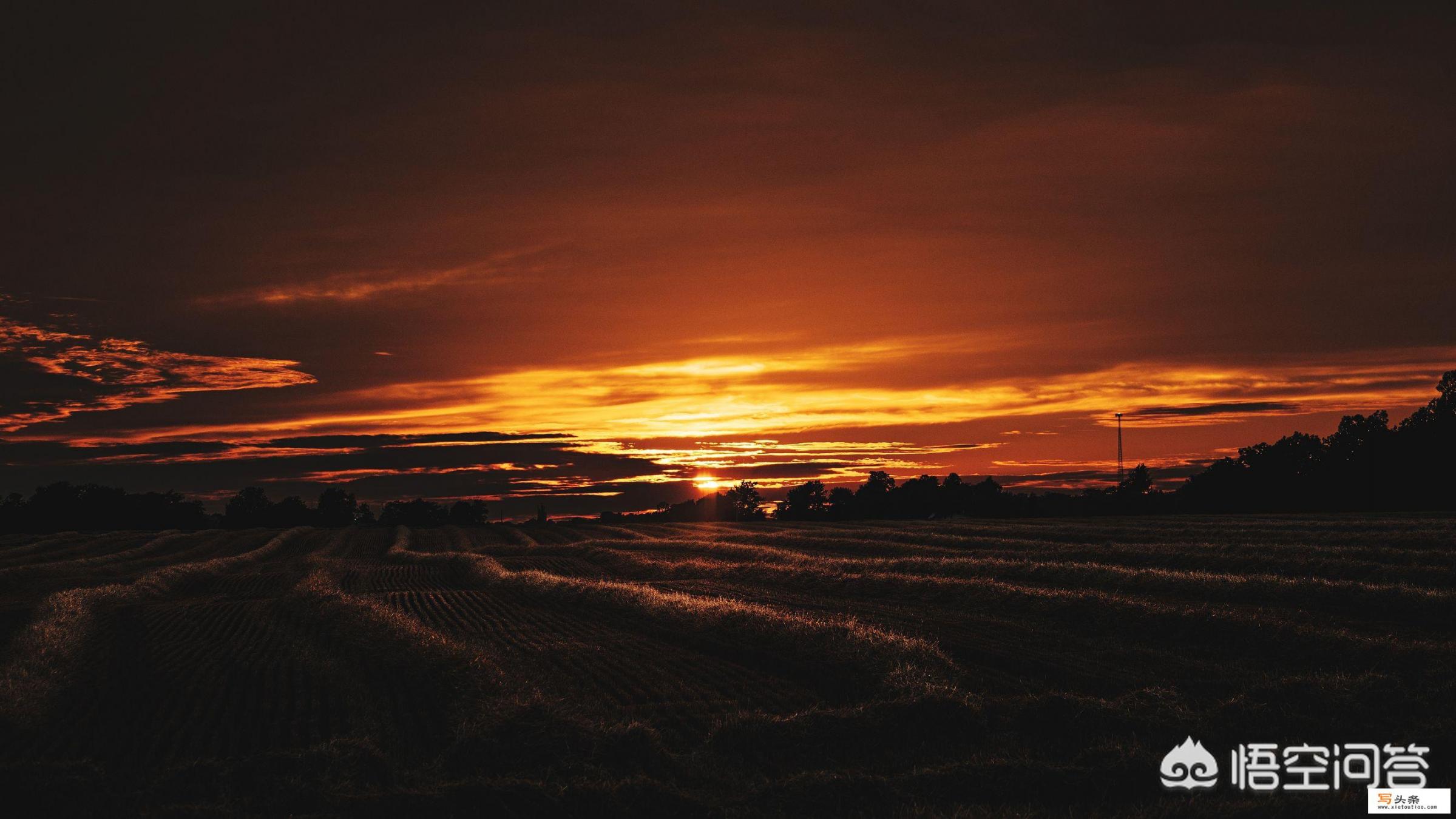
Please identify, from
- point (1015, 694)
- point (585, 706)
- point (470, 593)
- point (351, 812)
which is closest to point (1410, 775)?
point (1015, 694)

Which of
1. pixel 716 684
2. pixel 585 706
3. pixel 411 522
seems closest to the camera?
pixel 585 706

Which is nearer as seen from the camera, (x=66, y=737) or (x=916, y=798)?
(x=916, y=798)

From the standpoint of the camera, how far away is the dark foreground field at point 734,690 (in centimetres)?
1191

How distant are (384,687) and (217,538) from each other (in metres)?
85.8

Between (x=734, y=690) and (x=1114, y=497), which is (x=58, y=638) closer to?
(x=734, y=690)

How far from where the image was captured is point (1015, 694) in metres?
16.8

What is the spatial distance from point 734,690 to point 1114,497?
128629 mm

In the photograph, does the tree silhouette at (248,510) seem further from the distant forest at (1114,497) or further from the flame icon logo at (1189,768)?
the flame icon logo at (1189,768)

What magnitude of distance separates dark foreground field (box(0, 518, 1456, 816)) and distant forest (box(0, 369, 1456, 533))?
82.7m

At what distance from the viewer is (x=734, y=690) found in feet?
57.1

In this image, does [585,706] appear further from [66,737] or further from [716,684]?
[66,737]

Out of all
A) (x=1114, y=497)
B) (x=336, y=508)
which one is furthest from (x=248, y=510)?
(x=1114, y=497)

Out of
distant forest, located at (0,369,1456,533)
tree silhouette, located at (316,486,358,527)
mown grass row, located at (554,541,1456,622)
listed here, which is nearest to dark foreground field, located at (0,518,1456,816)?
mown grass row, located at (554,541,1456,622)

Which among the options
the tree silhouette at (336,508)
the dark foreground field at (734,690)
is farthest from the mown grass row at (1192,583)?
the tree silhouette at (336,508)
